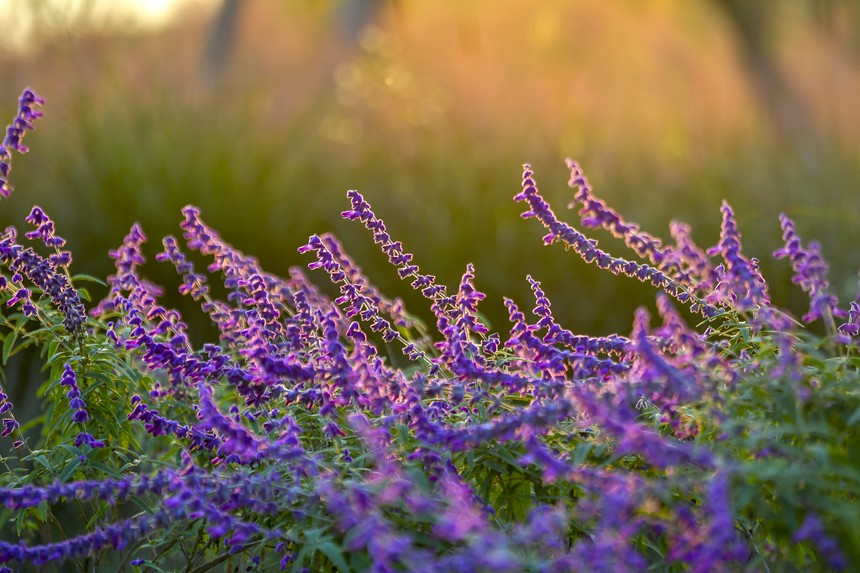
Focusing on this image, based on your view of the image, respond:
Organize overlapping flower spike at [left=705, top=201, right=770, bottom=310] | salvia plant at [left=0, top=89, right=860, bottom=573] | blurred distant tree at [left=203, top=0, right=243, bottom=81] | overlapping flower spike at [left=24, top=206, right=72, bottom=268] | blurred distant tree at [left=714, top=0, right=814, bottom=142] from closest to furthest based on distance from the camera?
salvia plant at [left=0, top=89, right=860, bottom=573]
overlapping flower spike at [left=705, top=201, right=770, bottom=310]
overlapping flower spike at [left=24, top=206, right=72, bottom=268]
blurred distant tree at [left=203, top=0, right=243, bottom=81]
blurred distant tree at [left=714, top=0, right=814, bottom=142]

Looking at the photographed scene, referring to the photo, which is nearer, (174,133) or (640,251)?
(640,251)

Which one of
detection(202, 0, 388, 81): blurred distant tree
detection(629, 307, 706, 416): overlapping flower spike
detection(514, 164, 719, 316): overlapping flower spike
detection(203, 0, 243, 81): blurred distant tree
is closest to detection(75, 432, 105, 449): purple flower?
detection(514, 164, 719, 316): overlapping flower spike

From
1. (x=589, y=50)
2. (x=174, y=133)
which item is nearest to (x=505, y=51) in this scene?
(x=589, y=50)

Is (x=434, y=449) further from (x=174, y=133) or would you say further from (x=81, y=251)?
(x=174, y=133)

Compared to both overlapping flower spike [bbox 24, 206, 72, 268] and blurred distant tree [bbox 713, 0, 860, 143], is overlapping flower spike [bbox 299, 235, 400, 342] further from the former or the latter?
blurred distant tree [bbox 713, 0, 860, 143]

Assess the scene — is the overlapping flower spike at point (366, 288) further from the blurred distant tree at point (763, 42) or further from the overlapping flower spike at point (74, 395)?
the blurred distant tree at point (763, 42)

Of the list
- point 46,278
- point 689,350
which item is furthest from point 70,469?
point 689,350

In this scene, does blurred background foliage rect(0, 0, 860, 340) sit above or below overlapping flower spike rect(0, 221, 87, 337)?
above

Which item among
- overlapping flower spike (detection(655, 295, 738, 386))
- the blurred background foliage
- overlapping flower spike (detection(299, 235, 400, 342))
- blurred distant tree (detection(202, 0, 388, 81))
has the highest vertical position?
blurred distant tree (detection(202, 0, 388, 81))

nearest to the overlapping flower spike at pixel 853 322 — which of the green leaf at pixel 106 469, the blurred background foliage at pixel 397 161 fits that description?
the green leaf at pixel 106 469
